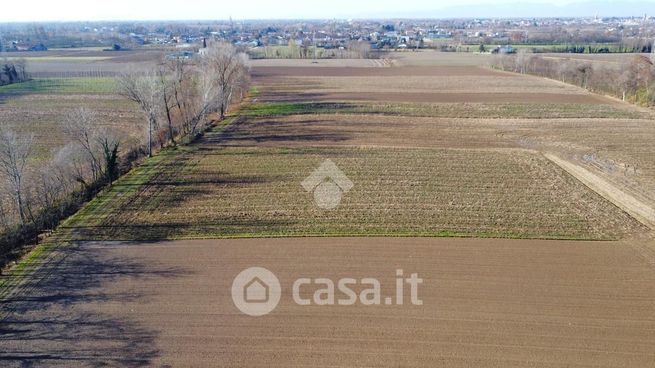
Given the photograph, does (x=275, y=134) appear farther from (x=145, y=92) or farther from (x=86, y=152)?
(x=86, y=152)

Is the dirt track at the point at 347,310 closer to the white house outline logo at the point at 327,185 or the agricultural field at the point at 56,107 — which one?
the white house outline logo at the point at 327,185

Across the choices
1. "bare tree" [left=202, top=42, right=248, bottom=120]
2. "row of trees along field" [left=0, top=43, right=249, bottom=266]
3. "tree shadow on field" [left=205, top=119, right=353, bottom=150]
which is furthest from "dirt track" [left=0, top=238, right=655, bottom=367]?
"bare tree" [left=202, top=42, right=248, bottom=120]

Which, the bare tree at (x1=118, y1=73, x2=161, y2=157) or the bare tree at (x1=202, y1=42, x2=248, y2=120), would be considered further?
the bare tree at (x1=202, y1=42, x2=248, y2=120)

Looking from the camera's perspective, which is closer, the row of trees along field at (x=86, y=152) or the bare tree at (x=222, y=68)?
the row of trees along field at (x=86, y=152)

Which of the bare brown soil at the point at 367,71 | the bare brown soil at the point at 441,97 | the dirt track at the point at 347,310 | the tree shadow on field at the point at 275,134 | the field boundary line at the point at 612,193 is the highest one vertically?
the bare brown soil at the point at 367,71

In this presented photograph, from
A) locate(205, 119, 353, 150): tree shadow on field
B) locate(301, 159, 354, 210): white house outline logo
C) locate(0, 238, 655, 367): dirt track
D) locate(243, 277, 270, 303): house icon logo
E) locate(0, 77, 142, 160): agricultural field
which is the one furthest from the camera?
locate(0, 77, 142, 160): agricultural field

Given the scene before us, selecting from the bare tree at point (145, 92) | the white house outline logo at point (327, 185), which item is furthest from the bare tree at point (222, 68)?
the white house outline logo at point (327, 185)

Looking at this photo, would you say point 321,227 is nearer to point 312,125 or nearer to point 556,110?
point 312,125

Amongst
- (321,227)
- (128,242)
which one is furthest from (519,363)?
(128,242)

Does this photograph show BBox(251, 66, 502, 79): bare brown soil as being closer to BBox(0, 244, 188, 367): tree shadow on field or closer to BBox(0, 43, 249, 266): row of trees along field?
BBox(0, 43, 249, 266): row of trees along field
